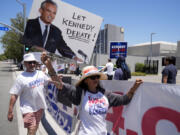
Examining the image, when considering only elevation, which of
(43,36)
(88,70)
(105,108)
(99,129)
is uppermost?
(43,36)

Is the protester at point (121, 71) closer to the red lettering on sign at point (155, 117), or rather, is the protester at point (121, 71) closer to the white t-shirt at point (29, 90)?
the white t-shirt at point (29, 90)

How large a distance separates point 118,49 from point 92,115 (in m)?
4.69

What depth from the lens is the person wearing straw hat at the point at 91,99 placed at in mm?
2086

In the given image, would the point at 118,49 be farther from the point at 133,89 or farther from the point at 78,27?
the point at 133,89

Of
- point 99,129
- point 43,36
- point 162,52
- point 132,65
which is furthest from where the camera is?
point 162,52

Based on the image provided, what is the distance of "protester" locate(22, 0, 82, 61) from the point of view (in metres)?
3.79

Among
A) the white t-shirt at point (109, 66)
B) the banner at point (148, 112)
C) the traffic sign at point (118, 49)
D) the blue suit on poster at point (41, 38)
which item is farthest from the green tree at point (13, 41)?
the banner at point (148, 112)

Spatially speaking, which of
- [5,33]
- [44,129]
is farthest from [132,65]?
[44,129]

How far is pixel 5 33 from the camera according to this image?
33344mm

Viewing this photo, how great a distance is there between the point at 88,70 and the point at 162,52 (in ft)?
190

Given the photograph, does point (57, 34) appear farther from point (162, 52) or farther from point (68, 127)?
point (162, 52)

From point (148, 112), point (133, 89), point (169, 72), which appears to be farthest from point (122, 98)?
point (169, 72)

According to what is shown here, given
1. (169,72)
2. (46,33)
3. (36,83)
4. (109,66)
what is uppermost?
(46,33)

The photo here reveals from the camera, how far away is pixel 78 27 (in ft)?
13.5
